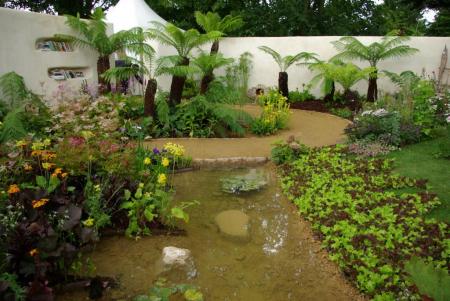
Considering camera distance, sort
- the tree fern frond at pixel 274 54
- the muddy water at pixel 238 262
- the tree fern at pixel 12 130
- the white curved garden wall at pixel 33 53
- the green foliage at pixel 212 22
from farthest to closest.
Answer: the tree fern frond at pixel 274 54 < the green foliage at pixel 212 22 < the white curved garden wall at pixel 33 53 < the tree fern at pixel 12 130 < the muddy water at pixel 238 262

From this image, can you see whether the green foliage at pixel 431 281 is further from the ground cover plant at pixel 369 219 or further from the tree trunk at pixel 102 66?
the tree trunk at pixel 102 66

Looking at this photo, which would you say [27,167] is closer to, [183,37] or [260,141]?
[260,141]

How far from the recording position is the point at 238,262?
3.39m

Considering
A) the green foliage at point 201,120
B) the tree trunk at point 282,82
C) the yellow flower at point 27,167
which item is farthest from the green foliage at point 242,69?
the yellow flower at point 27,167

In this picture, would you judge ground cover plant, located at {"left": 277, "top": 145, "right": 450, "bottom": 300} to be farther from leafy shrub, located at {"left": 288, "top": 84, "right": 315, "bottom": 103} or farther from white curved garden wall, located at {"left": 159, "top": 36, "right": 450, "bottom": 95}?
white curved garden wall, located at {"left": 159, "top": 36, "right": 450, "bottom": 95}

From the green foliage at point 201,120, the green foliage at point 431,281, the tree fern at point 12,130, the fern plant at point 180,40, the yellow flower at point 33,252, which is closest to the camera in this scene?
the green foliage at point 431,281

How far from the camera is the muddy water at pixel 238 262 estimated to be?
9.80ft

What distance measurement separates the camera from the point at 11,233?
261cm

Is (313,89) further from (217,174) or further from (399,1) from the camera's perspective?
(399,1)

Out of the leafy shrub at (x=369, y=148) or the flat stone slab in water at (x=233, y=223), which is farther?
the leafy shrub at (x=369, y=148)

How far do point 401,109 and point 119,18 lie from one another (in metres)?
8.85

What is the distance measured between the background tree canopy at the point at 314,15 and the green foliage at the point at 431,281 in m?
13.9

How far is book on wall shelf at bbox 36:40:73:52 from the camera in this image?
7746mm

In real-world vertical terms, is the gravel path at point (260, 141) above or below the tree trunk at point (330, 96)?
below
